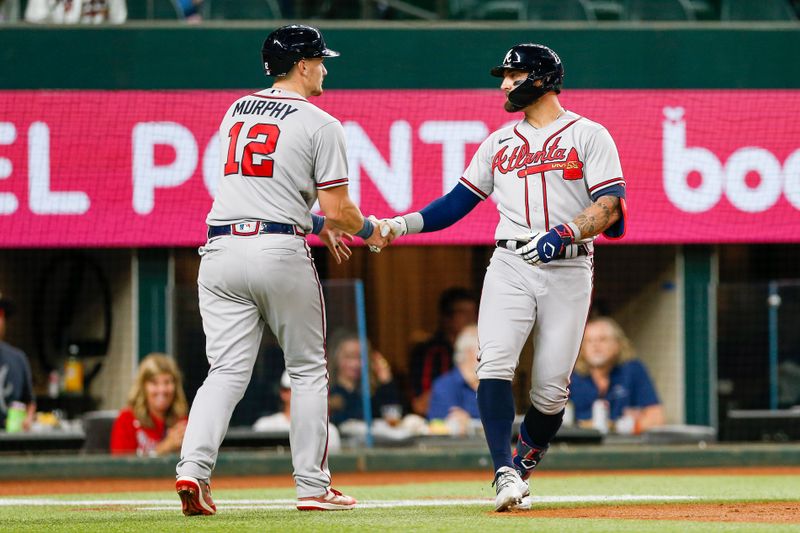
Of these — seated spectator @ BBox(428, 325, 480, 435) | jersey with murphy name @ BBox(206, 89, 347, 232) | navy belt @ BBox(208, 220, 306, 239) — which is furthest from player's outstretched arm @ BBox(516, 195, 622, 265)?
seated spectator @ BBox(428, 325, 480, 435)

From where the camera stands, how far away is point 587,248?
6.28 metres

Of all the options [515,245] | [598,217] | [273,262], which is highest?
[598,217]

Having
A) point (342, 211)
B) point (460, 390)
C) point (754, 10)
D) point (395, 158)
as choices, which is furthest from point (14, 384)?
point (754, 10)

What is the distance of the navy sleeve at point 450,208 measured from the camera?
Result: 6.64m

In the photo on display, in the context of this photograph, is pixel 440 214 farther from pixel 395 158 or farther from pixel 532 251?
pixel 395 158

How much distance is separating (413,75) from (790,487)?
19.2 feet

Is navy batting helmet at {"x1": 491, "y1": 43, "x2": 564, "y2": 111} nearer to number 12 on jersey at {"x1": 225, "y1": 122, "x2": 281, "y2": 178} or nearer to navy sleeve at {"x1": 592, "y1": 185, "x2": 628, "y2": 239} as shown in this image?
navy sleeve at {"x1": 592, "y1": 185, "x2": 628, "y2": 239}

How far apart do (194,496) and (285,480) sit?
4815 mm

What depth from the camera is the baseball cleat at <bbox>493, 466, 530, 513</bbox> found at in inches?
232

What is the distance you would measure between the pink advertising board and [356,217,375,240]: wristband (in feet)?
19.6

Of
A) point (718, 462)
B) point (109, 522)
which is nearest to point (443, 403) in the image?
point (718, 462)

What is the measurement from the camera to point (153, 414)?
1066 centimetres

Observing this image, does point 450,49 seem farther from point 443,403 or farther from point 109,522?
point 109,522

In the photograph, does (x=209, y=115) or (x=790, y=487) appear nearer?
(x=790, y=487)
